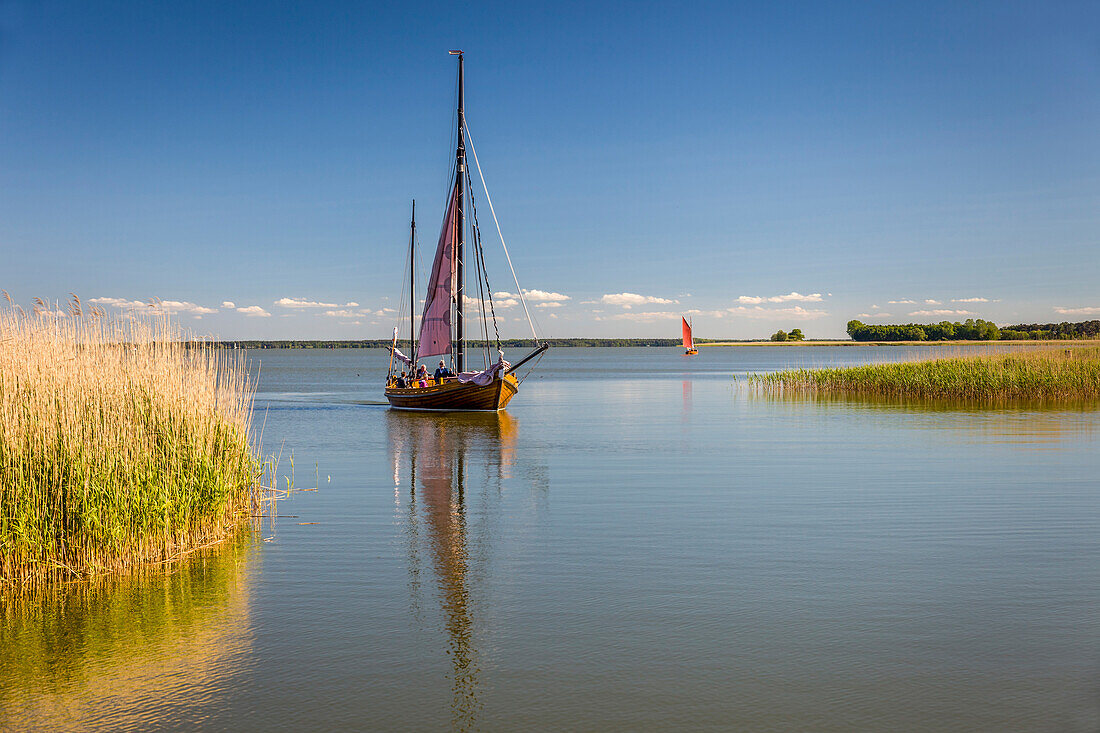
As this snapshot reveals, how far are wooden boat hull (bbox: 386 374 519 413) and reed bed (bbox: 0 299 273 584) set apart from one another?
859 inches

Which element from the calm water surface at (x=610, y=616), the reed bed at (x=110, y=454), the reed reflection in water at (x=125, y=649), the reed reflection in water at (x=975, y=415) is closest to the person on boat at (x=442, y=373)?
the reed reflection in water at (x=975, y=415)

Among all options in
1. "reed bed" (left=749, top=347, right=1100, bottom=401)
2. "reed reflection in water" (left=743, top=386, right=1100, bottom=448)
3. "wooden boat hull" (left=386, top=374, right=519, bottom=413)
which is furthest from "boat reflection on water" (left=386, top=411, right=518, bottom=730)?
"reed bed" (left=749, top=347, right=1100, bottom=401)

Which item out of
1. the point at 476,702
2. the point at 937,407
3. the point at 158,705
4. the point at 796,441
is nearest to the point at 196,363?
the point at 158,705

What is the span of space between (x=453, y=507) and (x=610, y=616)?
6.27 metres

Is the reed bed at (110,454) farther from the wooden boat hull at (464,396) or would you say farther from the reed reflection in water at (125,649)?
the wooden boat hull at (464,396)

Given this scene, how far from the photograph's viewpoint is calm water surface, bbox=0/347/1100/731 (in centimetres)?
599

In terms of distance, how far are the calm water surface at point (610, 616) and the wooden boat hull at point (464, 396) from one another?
60.8 feet

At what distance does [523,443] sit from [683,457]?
5533 mm

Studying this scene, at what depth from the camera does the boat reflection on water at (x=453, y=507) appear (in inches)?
275

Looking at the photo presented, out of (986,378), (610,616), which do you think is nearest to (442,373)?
(986,378)

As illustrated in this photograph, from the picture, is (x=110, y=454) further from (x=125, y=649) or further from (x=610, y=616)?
(x=610, y=616)

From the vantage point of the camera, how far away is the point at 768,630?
7465 millimetres

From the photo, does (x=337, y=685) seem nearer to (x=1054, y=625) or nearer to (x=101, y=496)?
(x=101, y=496)

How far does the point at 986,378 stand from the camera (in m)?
36.5
